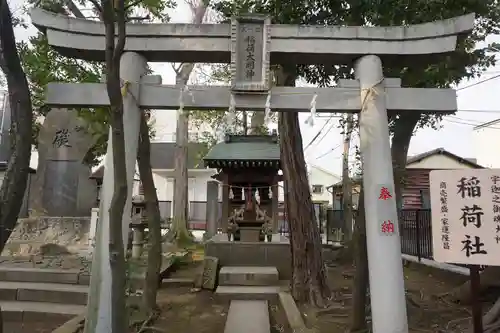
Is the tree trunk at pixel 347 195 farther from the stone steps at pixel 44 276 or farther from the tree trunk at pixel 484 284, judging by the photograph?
the stone steps at pixel 44 276

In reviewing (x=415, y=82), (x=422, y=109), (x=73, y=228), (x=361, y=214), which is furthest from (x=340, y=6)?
(x=73, y=228)

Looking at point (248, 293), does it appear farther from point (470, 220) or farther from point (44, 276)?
point (470, 220)

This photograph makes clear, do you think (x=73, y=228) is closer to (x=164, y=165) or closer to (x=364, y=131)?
(x=364, y=131)

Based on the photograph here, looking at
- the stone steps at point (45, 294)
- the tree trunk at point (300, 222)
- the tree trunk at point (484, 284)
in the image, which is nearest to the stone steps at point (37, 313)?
the stone steps at point (45, 294)

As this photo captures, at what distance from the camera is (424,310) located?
6.56m

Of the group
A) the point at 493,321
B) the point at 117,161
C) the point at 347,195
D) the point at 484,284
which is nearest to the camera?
the point at 117,161

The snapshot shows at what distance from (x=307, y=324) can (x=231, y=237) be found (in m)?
6.77

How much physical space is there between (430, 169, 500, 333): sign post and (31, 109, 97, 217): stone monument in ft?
44.8

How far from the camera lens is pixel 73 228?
13203 mm

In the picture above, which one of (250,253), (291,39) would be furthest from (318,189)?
(291,39)

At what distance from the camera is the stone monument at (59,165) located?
1527cm

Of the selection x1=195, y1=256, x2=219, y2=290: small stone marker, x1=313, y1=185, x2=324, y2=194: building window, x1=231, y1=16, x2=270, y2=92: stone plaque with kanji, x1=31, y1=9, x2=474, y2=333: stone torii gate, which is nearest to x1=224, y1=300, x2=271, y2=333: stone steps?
→ x1=195, y1=256, x2=219, y2=290: small stone marker

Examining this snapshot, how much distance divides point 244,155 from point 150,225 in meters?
5.69

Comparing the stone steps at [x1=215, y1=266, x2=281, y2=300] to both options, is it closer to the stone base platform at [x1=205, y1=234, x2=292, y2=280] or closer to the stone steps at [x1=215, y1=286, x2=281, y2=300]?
the stone steps at [x1=215, y1=286, x2=281, y2=300]
